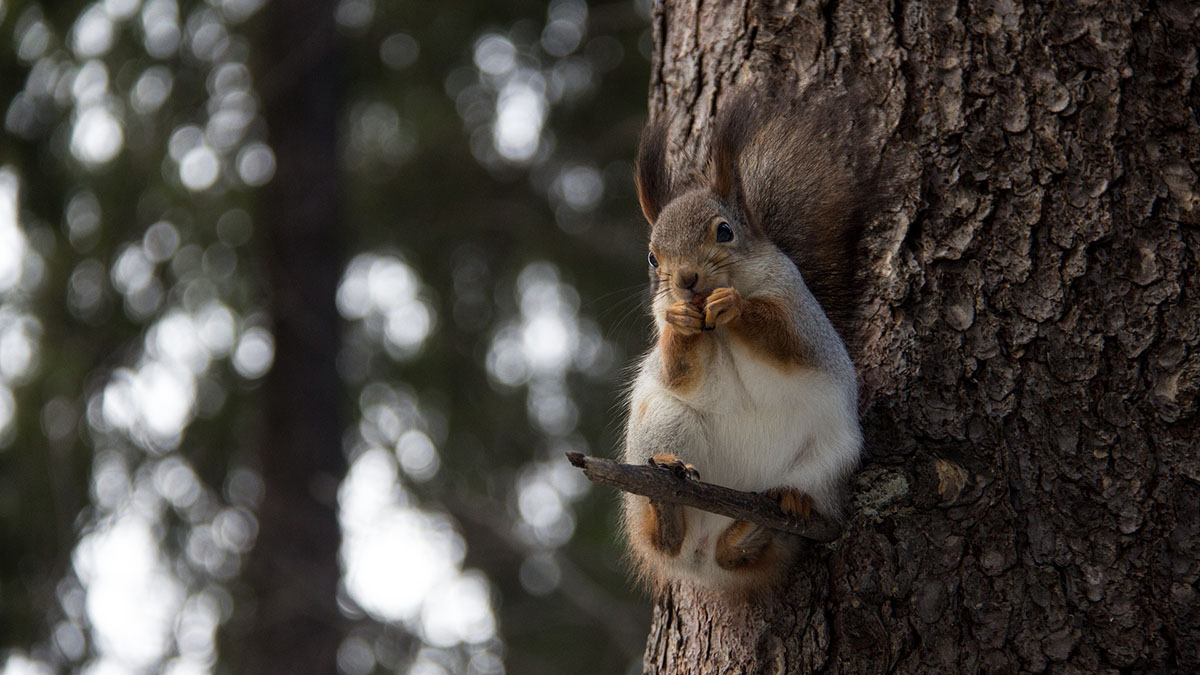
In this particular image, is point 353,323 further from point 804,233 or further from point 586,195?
point 804,233

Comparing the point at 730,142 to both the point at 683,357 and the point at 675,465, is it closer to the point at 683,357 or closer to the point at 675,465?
the point at 683,357

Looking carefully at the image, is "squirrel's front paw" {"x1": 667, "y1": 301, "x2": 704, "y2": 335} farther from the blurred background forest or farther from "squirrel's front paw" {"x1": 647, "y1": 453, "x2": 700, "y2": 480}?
the blurred background forest

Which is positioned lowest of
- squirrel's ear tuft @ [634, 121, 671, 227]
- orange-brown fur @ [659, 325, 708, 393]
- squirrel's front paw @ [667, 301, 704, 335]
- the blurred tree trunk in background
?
the blurred tree trunk in background

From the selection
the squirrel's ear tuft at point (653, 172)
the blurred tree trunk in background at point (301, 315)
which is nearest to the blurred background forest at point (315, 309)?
the blurred tree trunk in background at point (301, 315)

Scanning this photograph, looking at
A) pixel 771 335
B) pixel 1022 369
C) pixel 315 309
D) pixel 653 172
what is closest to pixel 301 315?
pixel 315 309

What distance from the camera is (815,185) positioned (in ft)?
5.84

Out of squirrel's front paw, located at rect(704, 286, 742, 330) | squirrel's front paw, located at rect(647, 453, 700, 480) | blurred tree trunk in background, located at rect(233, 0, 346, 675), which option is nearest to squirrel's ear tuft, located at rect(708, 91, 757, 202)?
squirrel's front paw, located at rect(704, 286, 742, 330)

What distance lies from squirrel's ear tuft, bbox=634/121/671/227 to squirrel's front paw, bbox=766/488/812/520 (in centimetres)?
57

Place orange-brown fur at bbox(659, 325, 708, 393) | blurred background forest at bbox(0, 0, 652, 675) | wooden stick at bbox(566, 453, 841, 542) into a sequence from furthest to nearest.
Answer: blurred background forest at bbox(0, 0, 652, 675) < orange-brown fur at bbox(659, 325, 708, 393) < wooden stick at bbox(566, 453, 841, 542)

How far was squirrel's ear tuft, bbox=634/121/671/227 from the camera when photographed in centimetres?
191

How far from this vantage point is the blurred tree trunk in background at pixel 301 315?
4.80 meters

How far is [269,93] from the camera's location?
15.4ft

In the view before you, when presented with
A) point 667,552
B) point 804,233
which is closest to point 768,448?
point 667,552

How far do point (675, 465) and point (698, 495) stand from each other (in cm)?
8
